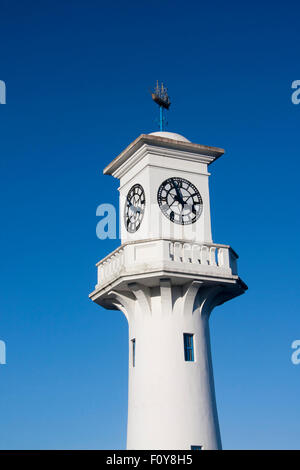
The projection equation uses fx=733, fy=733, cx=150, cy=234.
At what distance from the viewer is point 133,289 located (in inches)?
1233

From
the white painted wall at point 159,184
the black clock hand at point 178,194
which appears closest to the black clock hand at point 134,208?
the white painted wall at point 159,184

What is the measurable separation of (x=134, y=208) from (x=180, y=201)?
89.5 inches

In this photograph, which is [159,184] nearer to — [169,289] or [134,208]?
[134,208]

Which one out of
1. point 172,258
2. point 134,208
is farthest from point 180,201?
point 172,258

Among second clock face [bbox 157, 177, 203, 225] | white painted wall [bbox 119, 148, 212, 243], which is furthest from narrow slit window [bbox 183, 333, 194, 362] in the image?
second clock face [bbox 157, 177, 203, 225]

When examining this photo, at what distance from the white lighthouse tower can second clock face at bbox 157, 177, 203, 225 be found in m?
0.05

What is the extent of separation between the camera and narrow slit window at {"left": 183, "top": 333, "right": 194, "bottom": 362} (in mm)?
31141

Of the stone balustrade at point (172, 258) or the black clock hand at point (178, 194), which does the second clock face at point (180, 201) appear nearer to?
the black clock hand at point (178, 194)

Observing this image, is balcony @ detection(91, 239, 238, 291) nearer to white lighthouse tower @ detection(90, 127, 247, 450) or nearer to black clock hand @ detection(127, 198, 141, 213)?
white lighthouse tower @ detection(90, 127, 247, 450)

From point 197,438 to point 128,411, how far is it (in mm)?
3555
